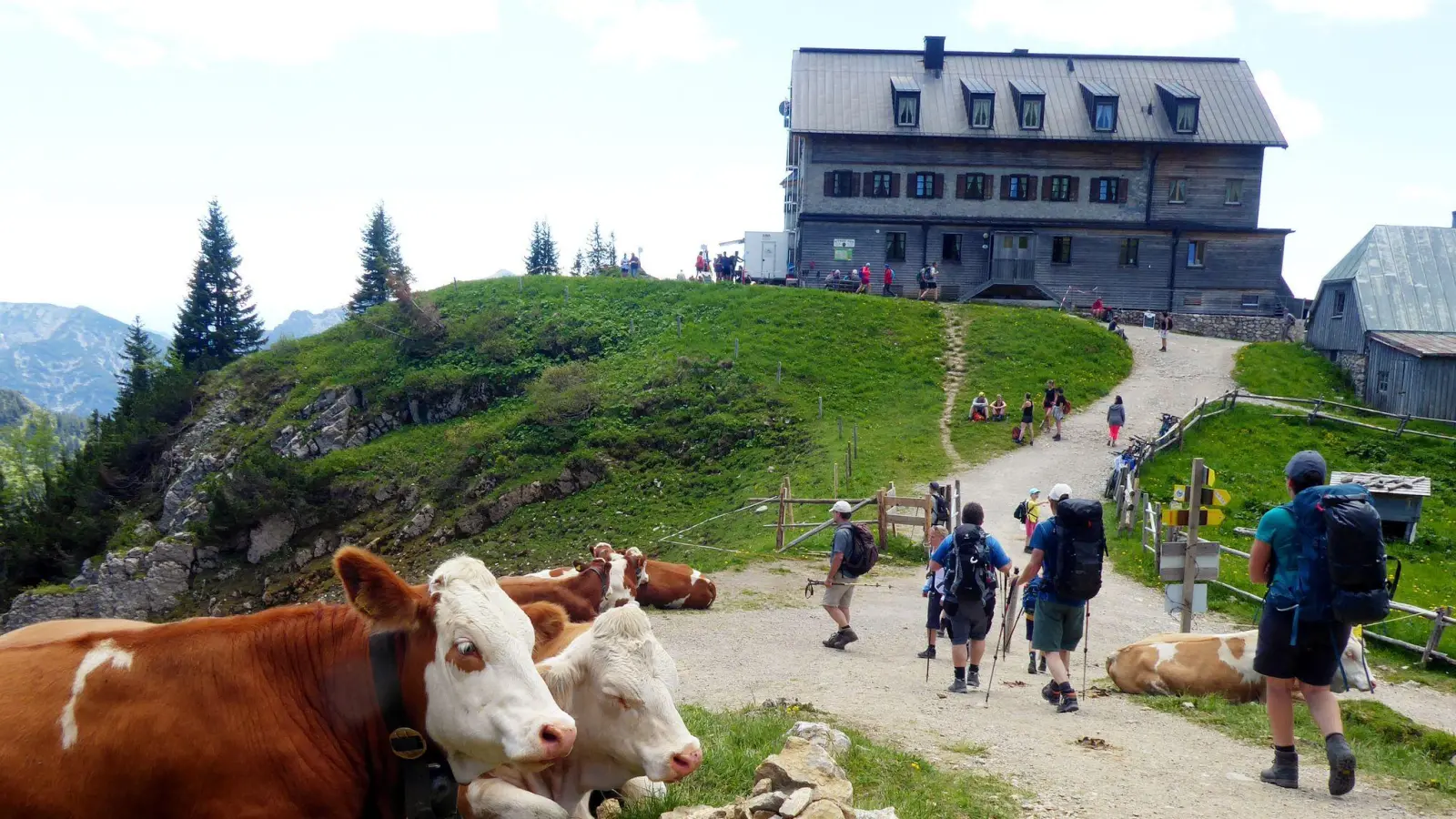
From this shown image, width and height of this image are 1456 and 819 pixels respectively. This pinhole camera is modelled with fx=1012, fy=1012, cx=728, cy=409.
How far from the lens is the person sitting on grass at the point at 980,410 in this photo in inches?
1377

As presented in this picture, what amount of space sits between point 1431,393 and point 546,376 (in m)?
32.9

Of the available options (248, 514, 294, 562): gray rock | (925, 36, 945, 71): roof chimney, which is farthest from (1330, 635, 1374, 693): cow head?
(925, 36, 945, 71): roof chimney

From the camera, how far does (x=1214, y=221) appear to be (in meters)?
51.3

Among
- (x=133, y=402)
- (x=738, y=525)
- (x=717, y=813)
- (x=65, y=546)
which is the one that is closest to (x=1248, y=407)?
(x=738, y=525)

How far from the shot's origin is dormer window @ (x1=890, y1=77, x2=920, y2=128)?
167 feet

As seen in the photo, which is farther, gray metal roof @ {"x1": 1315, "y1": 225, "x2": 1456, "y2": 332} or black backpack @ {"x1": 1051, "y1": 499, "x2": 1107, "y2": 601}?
gray metal roof @ {"x1": 1315, "y1": 225, "x2": 1456, "y2": 332}

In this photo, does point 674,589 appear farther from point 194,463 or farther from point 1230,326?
point 1230,326

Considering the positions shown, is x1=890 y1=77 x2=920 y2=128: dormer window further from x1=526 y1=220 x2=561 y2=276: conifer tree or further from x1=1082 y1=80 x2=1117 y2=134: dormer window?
x1=526 y1=220 x2=561 y2=276: conifer tree

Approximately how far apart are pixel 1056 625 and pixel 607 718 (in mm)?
6098

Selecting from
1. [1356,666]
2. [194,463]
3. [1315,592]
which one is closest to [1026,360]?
[1356,666]

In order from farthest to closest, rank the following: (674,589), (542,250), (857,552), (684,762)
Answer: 1. (542,250)
2. (674,589)
3. (857,552)
4. (684,762)

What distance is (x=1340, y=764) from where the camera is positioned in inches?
290

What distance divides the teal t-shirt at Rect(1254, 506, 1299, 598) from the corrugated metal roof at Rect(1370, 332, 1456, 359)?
35147 mm

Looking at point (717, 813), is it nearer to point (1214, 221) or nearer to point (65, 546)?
point (65, 546)
